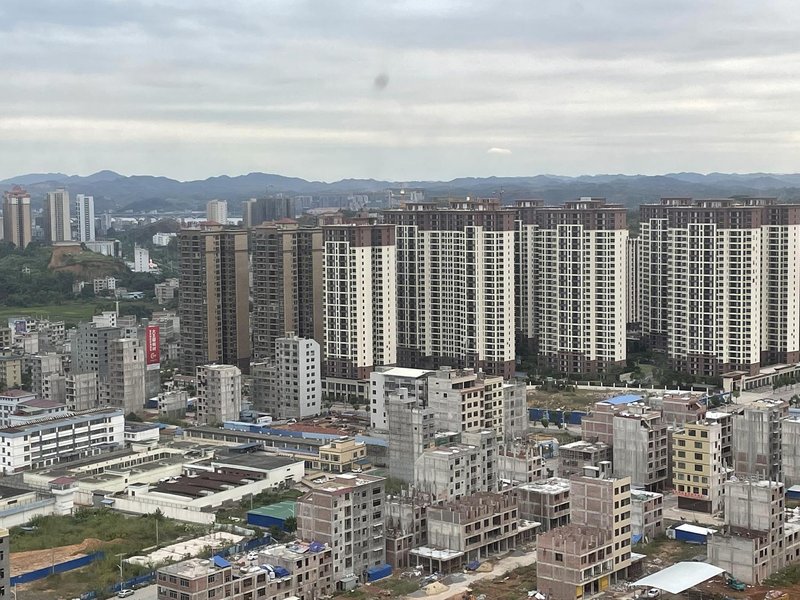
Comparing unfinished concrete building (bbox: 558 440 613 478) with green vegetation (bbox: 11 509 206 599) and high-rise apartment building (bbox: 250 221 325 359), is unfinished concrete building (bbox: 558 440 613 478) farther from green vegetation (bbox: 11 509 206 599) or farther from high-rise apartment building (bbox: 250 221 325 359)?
high-rise apartment building (bbox: 250 221 325 359)

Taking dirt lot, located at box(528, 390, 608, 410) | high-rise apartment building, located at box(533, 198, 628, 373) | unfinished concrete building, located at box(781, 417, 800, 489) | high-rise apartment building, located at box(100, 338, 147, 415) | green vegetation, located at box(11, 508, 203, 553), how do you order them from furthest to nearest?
1. high-rise apartment building, located at box(533, 198, 628, 373)
2. dirt lot, located at box(528, 390, 608, 410)
3. high-rise apartment building, located at box(100, 338, 147, 415)
4. unfinished concrete building, located at box(781, 417, 800, 489)
5. green vegetation, located at box(11, 508, 203, 553)

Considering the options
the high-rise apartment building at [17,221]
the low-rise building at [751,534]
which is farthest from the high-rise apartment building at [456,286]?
the high-rise apartment building at [17,221]

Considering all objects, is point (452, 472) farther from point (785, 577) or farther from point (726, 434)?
point (726, 434)

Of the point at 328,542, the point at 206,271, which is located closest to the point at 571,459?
the point at 328,542

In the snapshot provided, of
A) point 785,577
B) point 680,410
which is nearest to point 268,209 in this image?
point 680,410

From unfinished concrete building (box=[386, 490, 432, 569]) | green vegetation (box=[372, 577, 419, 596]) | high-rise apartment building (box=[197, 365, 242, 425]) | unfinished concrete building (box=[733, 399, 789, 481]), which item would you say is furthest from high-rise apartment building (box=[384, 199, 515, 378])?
green vegetation (box=[372, 577, 419, 596])

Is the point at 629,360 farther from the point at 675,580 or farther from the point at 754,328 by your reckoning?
the point at 675,580
